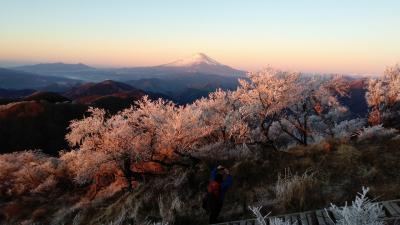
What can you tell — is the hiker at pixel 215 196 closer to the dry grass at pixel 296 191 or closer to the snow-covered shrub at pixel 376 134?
the dry grass at pixel 296 191

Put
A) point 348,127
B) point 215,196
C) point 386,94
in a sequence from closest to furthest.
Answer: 1. point 215,196
2. point 386,94
3. point 348,127

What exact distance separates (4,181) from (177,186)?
1334 inches

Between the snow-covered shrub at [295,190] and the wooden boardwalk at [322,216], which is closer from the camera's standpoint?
the wooden boardwalk at [322,216]

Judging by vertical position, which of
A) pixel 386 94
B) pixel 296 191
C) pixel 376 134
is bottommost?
pixel 386 94

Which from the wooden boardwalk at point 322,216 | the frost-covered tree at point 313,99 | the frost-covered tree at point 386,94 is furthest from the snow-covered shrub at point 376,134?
the frost-covered tree at point 386,94

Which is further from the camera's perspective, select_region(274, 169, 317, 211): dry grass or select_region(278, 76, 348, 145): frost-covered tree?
select_region(278, 76, 348, 145): frost-covered tree

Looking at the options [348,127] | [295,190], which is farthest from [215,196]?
[348,127]

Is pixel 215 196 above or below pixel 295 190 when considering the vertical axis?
below

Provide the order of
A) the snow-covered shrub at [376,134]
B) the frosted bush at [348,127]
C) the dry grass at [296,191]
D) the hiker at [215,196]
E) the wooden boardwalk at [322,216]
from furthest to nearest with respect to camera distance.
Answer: the frosted bush at [348,127], the snow-covered shrub at [376,134], the hiker at [215,196], the dry grass at [296,191], the wooden boardwalk at [322,216]

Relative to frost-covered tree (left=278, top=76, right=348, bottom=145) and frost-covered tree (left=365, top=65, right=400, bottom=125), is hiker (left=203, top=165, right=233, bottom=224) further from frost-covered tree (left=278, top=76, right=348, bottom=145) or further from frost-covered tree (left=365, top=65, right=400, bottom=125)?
frost-covered tree (left=365, top=65, right=400, bottom=125)

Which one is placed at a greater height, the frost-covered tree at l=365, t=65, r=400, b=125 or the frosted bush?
the frost-covered tree at l=365, t=65, r=400, b=125

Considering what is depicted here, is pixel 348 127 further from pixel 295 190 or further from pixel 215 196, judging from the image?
pixel 215 196

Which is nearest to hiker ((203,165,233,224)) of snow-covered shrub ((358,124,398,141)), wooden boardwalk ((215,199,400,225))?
wooden boardwalk ((215,199,400,225))

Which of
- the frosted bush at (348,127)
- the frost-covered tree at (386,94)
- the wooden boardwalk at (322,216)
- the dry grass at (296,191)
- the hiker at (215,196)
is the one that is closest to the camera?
the wooden boardwalk at (322,216)
